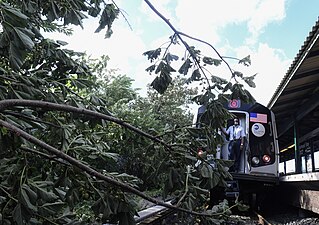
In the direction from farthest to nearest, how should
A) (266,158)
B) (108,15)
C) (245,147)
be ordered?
(266,158)
(245,147)
(108,15)

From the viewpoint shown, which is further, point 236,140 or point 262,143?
point 262,143

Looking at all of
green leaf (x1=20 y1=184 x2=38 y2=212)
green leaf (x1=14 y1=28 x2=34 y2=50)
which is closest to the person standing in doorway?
green leaf (x1=20 y1=184 x2=38 y2=212)

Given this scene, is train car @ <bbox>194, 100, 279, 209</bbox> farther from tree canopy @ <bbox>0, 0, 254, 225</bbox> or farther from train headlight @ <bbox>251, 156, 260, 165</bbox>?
tree canopy @ <bbox>0, 0, 254, 225</bbox>

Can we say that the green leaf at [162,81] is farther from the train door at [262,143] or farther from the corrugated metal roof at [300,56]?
the train door at [262,143]

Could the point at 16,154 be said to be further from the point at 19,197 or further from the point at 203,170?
the point at 203,170

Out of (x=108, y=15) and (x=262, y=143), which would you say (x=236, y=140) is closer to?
(x=262, y=143)

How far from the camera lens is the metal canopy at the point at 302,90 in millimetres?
4532

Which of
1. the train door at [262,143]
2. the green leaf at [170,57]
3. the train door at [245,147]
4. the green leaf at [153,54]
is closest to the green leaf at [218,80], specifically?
the green leaf at [170,57]

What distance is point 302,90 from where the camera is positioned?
7.11m

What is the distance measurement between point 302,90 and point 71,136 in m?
6.07

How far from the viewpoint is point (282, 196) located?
865 cm

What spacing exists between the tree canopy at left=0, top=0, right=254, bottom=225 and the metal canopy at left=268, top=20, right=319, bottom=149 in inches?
96.2

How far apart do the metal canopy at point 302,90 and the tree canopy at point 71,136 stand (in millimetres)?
2444

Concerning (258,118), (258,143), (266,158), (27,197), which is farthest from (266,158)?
(27,197)
